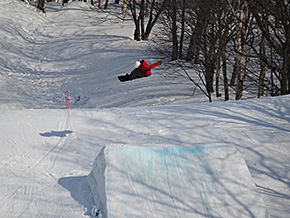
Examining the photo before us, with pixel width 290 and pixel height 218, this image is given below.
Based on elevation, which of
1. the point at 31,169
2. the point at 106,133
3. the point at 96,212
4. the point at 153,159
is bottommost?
the point at 31,169

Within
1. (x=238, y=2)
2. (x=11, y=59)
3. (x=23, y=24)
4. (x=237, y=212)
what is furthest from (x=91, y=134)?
(x=23, y=24)

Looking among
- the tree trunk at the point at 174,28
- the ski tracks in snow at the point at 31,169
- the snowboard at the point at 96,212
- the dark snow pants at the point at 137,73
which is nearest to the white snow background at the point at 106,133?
the ski tracks in snow at the point at 31,169

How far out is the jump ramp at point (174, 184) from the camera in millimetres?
6645

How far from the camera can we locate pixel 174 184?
23.1 feet

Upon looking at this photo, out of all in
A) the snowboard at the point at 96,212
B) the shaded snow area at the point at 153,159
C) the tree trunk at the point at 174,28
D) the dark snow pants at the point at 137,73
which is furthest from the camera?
the tree trunk at the point at 174,28

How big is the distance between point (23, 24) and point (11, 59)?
7.59 meters

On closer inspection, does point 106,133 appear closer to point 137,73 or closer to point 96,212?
point 137,73

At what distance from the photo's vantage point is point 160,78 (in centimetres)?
2031

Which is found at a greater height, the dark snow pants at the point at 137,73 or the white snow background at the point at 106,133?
the dark snow pants at the point at 137,73

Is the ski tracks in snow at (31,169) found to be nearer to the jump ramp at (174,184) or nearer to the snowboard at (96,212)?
the snowboard at (96,212)

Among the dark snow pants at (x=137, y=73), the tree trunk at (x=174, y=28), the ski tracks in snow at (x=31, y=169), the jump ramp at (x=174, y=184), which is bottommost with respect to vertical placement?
the ski tracks in snow at (x=31, y=169)

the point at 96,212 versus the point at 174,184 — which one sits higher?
the point at 174,184

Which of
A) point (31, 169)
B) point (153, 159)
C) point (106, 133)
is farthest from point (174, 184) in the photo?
point (106, 133)

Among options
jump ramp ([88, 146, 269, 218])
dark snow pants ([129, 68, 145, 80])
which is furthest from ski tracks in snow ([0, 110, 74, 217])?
dark snow pants ([129, 68, 145, 80])
